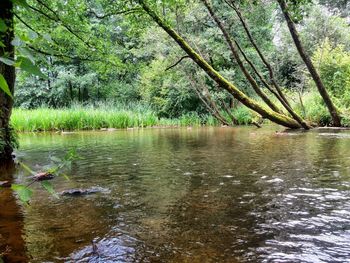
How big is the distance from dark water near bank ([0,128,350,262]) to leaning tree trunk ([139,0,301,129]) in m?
4.05

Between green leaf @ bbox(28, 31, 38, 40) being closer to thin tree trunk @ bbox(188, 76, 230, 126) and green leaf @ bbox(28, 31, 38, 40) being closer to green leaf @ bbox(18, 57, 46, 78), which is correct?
green leaf @ bbox(18, 57, 46, 78)

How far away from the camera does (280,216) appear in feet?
9.73

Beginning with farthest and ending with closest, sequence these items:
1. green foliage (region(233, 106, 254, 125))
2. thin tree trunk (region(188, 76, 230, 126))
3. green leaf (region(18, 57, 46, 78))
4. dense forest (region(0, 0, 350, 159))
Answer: green foliage (region(233, 106, 254, 125)), thin tree trunk (region(188, 76, 230, 126)), dense forest (region(0, 0, 350, 159)), green leaf (region(18, 57, 46, 78))

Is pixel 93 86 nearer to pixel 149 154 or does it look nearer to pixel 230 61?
pixel 230 61

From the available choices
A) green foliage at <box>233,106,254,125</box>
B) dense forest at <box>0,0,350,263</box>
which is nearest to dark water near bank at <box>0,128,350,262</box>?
dense forest at <box>0,0,350,263</box>

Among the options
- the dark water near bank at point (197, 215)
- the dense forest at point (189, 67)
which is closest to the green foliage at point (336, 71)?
the dense forest at point (189, 67)

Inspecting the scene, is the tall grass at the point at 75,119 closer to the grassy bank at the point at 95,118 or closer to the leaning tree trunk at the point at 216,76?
the grassy bank at the point at 95,118

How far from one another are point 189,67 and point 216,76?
9522 mm

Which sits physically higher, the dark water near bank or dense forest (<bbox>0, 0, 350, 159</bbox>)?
dense forest (<bbox>0, 0, 350, 159</bbox>)

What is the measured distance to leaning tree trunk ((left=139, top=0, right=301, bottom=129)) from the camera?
827 centimetres

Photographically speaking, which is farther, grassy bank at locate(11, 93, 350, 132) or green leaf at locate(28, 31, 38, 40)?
grassy bank at locate(11, 93, 350, 132)

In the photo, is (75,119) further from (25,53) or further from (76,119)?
(25,53)

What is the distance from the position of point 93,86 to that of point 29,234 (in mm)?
24436

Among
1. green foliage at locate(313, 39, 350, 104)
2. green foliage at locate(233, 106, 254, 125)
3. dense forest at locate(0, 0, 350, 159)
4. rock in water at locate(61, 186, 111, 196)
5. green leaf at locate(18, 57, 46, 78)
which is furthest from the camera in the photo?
green foliage at locate(233, 106, 254, 125)
